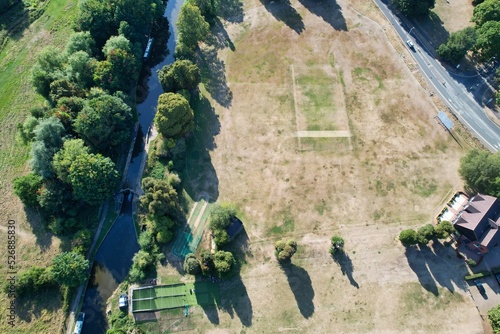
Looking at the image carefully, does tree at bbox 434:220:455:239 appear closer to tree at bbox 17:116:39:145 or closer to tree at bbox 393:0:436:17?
tree at bbox 393:0:436:17

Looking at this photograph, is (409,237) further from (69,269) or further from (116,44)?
(116,44)

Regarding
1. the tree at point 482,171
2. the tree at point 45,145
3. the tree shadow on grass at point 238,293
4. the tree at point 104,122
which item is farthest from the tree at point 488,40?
the tree at point 45,145

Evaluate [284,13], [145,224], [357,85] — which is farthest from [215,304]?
[284,13]

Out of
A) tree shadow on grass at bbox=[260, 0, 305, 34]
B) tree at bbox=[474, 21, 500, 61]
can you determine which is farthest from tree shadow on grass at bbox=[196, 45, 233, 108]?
tree at bbox=[474, 21, 500, 61]

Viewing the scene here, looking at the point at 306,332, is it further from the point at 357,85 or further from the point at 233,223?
the point at 357,85

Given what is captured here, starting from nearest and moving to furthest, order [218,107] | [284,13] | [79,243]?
[79,243] < [218,107] < [284,13]

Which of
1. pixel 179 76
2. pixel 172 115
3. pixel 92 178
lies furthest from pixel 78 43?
pixel 92 178

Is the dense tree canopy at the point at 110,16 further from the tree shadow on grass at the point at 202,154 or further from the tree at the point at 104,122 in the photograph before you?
the tree shadow on grass at the point at 202,154
